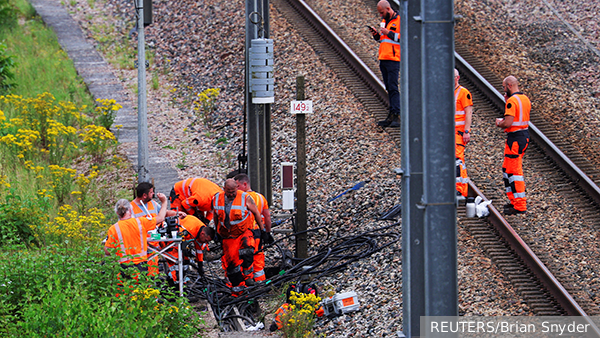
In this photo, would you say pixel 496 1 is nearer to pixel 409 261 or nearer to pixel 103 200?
pixel 103 200

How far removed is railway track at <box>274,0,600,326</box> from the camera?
7.63m

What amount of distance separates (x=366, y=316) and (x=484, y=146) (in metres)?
4.38

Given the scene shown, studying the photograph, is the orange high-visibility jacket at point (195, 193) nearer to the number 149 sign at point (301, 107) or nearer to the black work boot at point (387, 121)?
the number 149 sign at point (301, 107)

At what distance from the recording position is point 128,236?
7.75 m

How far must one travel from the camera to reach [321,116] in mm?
12562

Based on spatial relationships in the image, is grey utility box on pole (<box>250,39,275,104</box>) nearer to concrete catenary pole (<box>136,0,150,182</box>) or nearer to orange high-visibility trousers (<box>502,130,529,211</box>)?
concrete catenary pole (<box>136,0,150,182</box>)

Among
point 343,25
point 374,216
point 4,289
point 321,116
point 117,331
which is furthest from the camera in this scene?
point 343,25

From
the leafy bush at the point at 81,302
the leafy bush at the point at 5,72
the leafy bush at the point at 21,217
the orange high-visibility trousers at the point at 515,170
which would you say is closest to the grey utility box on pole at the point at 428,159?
the leafy bush at the point at 81,302

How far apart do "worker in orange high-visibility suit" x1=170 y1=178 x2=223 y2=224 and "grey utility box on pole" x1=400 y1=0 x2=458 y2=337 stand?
208 inches

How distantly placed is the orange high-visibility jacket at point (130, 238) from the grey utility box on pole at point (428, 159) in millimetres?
3750

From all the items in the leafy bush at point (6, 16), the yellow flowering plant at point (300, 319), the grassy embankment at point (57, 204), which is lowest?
the yellow flowering plant at point (300, 319)

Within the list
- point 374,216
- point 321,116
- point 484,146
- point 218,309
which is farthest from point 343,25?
point 218,309

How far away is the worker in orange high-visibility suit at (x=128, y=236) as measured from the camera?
7688 millimetres

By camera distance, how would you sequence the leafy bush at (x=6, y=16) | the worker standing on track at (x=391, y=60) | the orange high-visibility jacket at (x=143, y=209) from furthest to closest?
the leafy bush at (x=6, y=16)
the worker standing on track at (x=391, y=60)
the orange high-visibility jacket at (x=143, y=209)
